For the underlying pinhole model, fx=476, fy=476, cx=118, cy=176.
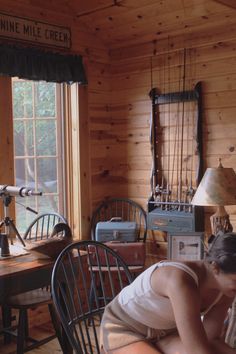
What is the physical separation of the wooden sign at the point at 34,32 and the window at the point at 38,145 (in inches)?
13.6

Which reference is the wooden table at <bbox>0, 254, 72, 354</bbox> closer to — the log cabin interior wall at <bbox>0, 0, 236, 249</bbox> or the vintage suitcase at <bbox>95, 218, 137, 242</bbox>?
the vintage suitcase at <bbox>95, 218, 137, 242</bbox>

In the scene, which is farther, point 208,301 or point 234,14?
point 234,14

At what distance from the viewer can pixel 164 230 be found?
379 cm

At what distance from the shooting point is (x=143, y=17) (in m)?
3.76

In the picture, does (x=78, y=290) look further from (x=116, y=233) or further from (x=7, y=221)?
(x=116, y=233)

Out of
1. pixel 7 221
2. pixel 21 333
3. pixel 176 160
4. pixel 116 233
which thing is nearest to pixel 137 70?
pixel 176 160

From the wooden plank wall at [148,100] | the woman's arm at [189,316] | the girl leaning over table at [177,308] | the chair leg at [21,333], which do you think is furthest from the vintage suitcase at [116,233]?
the woman's arm at [189,316]

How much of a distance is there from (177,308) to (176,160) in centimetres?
253

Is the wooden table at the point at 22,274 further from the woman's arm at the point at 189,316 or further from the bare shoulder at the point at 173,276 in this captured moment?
the woman's arm at the point at 189,316

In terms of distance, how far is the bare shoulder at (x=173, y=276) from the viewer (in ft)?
5.00

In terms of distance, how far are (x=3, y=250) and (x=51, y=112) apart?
1.49 metres

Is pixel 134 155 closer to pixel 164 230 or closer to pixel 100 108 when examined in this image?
pixel 100 108

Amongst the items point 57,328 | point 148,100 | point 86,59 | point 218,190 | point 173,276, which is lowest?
point 57,328

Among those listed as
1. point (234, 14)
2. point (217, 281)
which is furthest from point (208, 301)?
point (234, 14)
